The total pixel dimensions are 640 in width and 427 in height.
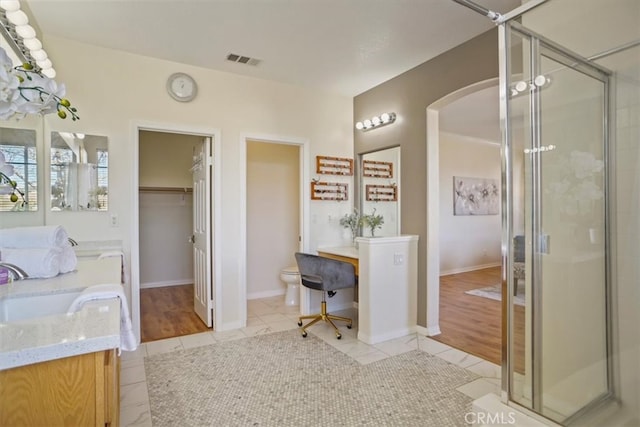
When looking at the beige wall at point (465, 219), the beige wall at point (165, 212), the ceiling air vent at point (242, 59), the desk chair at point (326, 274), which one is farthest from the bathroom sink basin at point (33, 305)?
the beige wall at point (465, 219)

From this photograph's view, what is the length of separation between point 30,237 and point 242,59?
2379 millimetres

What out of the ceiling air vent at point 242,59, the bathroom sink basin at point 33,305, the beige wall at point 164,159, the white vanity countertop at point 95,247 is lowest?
the bathroom sink basin at point 33,305

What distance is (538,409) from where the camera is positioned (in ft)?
5.56

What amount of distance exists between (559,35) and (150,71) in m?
3.23

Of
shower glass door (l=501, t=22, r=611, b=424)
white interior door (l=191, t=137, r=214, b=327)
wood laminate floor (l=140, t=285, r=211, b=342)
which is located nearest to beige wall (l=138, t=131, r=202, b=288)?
wood laminate floor (l=140, t=285, r=211, b=342)

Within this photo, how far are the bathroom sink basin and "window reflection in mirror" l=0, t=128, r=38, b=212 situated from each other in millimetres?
727

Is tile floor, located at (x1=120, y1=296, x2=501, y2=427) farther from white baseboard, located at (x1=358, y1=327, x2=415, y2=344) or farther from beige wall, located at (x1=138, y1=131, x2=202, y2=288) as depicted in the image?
beige wall, located at (x1=138, y1=131, x2=202, y2=288)

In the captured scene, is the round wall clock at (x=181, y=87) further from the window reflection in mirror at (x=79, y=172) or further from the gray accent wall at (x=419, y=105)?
the gray accent wall at (x=419, y=105)

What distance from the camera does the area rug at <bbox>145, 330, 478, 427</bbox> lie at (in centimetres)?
202

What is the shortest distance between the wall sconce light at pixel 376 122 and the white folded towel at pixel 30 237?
3137mm

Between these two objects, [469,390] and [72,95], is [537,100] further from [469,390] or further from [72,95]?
[72,95]

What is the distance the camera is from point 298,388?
235cm

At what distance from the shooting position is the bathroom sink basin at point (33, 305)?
4.38ft

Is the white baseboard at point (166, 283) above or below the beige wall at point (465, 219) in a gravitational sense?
below
